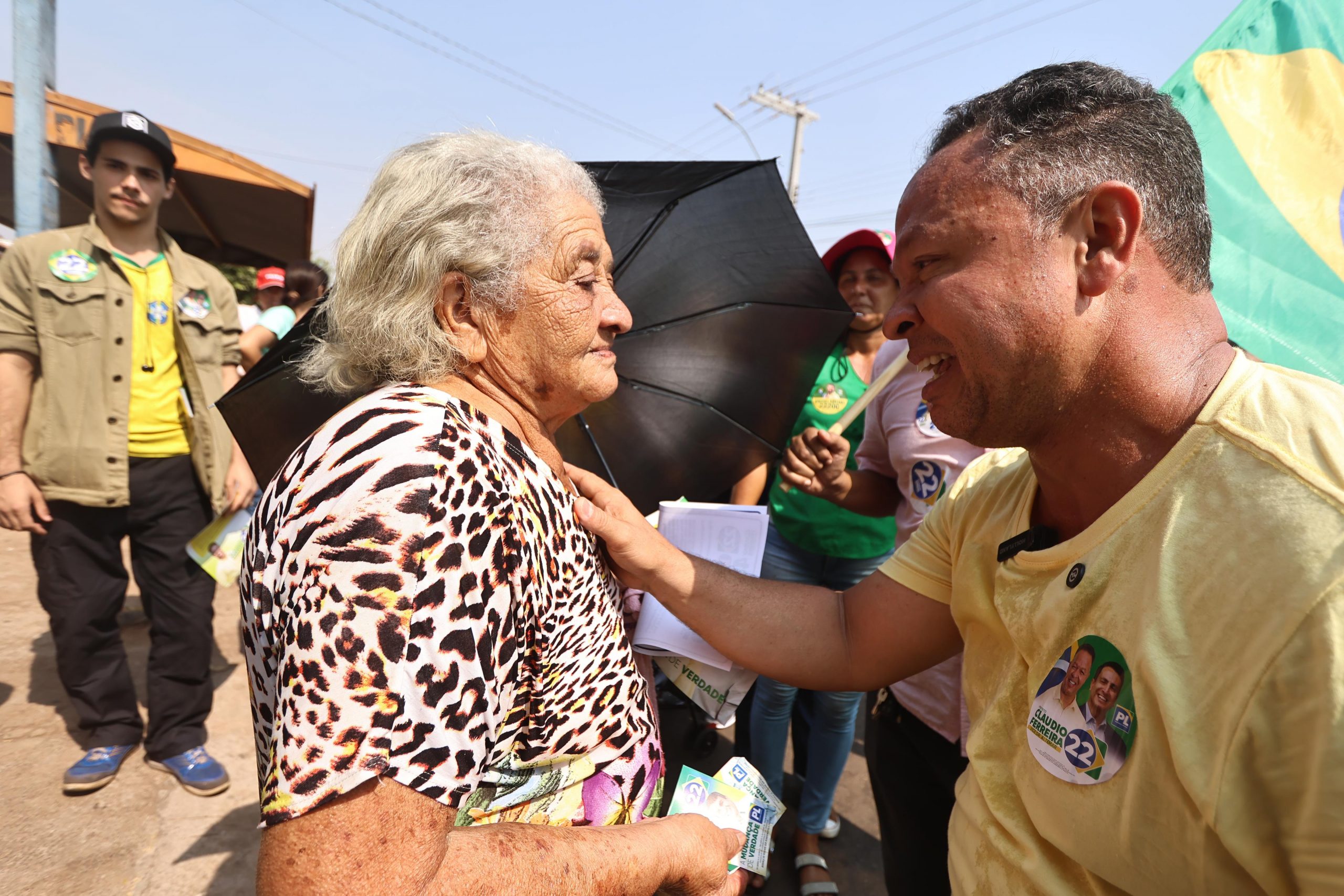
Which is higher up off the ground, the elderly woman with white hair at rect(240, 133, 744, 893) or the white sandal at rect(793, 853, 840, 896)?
the elderly woman with white hair at rect(240, 133, 744, 893)

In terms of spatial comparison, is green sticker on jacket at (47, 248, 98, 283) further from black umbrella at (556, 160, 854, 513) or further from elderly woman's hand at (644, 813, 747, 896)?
elderly woman's hand at (644, 813, 747, 896)

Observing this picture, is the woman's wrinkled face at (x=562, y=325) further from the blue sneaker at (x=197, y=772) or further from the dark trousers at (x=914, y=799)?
the blue sneaker at (x=197, y=772)

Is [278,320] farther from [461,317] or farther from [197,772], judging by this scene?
[461,317]

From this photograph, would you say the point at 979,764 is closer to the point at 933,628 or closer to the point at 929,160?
the point at 933,628

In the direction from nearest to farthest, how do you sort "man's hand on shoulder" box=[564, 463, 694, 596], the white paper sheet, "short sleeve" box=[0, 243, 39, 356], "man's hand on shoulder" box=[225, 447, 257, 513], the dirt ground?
"man's hand on shoulder" box=[564, 463, 694, 596] → the white paper sheet → the dirt ground → "short sleeve" box=[0, 243, 39, 356] → "man's hand on shoulder" box=[225, 447, 257, 513]

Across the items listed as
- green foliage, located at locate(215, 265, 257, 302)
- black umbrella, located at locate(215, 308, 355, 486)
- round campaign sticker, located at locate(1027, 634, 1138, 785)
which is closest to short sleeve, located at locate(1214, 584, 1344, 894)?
round campaign sticker, located at locate(1027, 634, 1138, 785)

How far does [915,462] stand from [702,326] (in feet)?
2.88

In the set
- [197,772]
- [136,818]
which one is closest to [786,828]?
[197,772]

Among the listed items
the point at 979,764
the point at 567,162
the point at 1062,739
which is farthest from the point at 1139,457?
the point at 567,162

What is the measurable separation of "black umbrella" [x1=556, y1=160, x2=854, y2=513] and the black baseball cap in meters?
2.42

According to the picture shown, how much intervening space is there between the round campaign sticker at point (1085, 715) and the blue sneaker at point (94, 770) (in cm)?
381

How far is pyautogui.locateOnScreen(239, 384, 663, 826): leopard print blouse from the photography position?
91cm

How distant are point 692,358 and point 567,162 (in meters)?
0.98

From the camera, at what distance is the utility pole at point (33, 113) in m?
3.43
